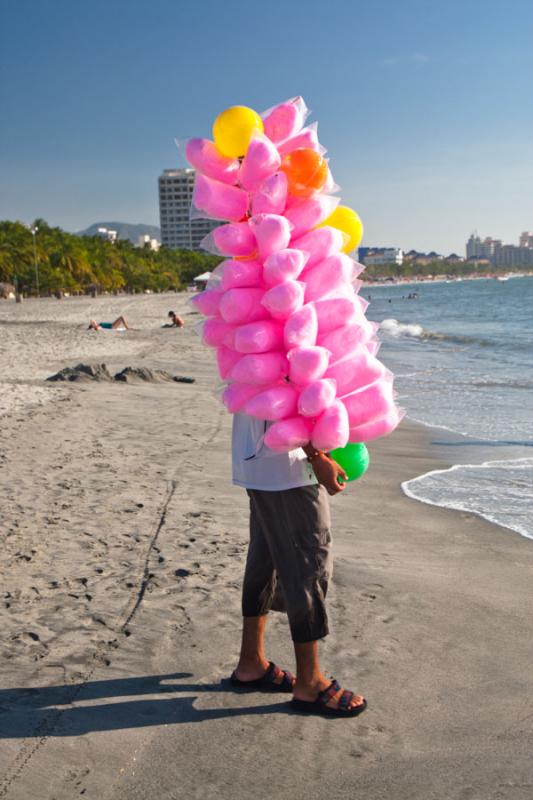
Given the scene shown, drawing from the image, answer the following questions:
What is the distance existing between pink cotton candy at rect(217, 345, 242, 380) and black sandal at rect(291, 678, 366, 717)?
126cm

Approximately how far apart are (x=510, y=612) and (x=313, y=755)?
68.1 inches

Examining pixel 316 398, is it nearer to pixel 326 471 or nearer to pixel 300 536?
pixel 326 471

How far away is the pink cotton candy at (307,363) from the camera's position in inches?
119

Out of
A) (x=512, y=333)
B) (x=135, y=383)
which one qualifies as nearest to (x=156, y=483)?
(x=135, y=383)

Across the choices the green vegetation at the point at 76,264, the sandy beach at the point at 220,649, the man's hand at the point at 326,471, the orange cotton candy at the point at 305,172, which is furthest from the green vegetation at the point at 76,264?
the man's hand at the point at 326,471

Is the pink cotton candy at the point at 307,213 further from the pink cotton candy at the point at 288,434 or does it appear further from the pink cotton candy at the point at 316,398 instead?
the pink cotton candy at the point at 288,434

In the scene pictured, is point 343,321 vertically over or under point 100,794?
over

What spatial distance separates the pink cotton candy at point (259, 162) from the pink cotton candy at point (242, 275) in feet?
0.98

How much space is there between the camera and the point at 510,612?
4312 millimetres

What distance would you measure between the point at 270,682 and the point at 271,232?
178 cm

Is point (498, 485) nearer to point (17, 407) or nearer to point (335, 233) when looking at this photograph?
point (335, 233)

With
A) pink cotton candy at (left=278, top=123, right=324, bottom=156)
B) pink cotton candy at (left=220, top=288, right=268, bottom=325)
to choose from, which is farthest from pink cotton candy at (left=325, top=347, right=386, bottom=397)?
pink cotton candy at (left=278, top=123, right=324, bottom=156)

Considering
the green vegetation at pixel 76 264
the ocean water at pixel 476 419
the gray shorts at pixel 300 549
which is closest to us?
the gray shorts at pixel 300 549

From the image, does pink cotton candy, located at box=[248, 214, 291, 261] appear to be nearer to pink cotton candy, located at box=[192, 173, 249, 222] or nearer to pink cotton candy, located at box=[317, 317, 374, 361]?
pink cotton candy, located at box=[192, 173, 249, 222]
